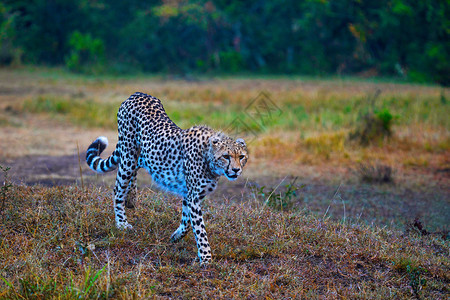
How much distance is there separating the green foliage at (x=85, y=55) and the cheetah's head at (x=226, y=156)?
56.5ft

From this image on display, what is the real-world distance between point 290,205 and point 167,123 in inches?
74.2

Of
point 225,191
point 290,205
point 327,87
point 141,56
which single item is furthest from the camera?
point 141,56

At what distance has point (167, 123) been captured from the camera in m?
5.09

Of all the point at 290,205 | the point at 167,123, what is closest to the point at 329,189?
the point at 290,205

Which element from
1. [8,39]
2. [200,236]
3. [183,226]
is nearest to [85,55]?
[8,39]

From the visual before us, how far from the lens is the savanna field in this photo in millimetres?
4191

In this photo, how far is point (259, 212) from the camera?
5566 mm

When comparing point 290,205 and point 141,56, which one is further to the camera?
point 141,56

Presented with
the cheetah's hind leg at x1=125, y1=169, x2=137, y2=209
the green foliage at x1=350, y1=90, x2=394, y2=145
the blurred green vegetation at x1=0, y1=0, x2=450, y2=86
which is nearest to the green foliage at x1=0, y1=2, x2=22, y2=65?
the blurred green vegetation at x1=0, y1=0, x2=450, y2=86

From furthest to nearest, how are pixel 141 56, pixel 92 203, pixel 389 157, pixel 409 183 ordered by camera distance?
pixel 141 56, pixel 389 157, pixel 409 183, pixel 92 203

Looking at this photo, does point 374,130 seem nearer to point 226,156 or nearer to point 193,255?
point 193,255

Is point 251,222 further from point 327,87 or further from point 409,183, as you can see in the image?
point 327,87

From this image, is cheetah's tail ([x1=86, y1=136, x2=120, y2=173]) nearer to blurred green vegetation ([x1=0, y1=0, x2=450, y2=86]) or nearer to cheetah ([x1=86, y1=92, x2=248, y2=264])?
cheetah ([x1=86, y1=92, x2=248, y2=264])

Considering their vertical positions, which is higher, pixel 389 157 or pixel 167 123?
pixel 167 123
